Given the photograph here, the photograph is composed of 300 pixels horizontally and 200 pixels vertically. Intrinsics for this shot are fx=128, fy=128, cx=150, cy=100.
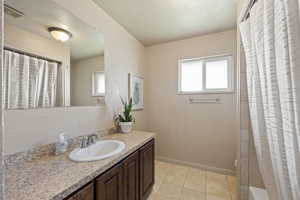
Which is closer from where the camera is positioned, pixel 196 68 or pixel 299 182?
pixel 299 182

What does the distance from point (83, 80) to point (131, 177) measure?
1133mm

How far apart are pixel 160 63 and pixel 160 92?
1.95 feet

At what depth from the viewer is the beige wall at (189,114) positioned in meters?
2.13

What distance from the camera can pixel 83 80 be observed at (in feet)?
4.72

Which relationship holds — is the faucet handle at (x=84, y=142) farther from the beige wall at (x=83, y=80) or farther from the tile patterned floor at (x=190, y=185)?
the tile patterned floor at (x=190, y=185)

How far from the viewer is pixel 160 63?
2631 mm

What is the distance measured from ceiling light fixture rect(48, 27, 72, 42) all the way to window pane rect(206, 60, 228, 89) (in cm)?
213

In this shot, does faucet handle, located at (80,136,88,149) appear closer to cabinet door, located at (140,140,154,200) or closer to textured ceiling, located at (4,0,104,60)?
cabinet door, located at (140,140,154,200)

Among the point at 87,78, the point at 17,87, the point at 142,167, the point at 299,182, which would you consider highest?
the point at 87,78

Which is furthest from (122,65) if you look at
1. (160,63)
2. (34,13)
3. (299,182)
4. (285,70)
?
(299,182)

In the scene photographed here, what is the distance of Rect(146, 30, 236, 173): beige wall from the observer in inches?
84.0

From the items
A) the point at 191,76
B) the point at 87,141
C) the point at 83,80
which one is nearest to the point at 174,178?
the point at 87,141

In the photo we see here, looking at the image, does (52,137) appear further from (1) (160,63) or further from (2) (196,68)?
(2) (196,68)

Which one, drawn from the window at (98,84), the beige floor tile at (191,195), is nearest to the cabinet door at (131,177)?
the beige floor tile at (191,195)
